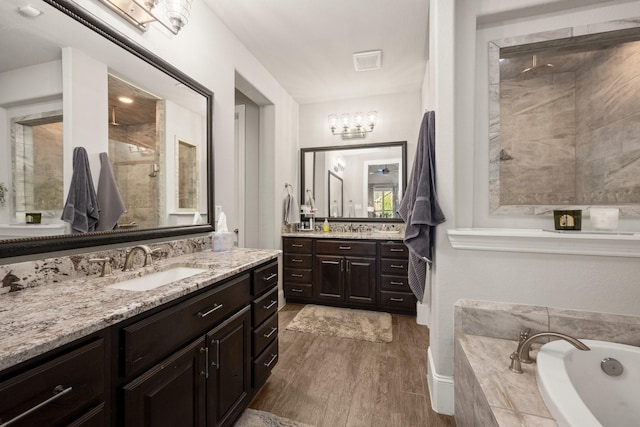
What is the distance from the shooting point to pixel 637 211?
151 cm

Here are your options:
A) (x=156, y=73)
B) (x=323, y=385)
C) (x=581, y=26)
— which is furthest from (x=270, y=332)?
(x=581, y=26)

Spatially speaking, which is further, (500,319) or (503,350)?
(500,319)

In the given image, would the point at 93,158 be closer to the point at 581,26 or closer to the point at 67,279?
the point at 67,279

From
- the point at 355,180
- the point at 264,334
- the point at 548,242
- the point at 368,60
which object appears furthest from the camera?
the point at 355,180

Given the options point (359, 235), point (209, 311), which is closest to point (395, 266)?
point (359, 235)

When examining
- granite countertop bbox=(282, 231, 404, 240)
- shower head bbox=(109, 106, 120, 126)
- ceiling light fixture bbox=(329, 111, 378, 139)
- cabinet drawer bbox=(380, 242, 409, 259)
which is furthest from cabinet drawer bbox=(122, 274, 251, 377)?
ceiling light fixture bbox=(329, 111, 378, 139)

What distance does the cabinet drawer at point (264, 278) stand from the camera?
1589 millimetres

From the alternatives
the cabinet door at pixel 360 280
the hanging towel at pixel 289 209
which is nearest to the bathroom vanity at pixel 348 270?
the cabinet door at pixel 360 280

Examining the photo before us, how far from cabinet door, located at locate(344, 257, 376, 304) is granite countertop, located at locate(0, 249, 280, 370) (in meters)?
1.96

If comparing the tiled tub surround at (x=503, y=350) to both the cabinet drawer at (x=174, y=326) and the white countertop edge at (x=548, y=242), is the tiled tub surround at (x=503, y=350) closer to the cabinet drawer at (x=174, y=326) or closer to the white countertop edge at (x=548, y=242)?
the white countertop edge at (x=548, y=242)

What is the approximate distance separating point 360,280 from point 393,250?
51 centimetres

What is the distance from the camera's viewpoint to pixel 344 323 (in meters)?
2.79

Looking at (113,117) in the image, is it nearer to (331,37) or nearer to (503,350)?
(331,37)

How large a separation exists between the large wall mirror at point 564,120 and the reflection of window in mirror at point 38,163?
2.30 metres
